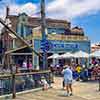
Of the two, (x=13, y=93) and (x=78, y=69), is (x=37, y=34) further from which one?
(x=13, y=93)

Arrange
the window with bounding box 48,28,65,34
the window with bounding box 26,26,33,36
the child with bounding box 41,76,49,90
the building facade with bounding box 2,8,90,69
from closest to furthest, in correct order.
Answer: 1. the child with bounding box 41,76,49,90
2. the building facade with bounding box 2,8,90,69
3. the window with bounding box 26,26,33,36
4. the window with bounding box 48,28,65,34


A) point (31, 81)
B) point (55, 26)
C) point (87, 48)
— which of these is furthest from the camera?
point (55, 26)

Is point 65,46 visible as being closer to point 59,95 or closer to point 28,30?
point 28,30

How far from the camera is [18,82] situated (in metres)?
18.6

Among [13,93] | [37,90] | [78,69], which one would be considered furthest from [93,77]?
[13,93]

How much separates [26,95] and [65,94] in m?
2.02

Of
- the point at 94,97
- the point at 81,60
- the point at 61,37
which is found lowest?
the point at 94,97

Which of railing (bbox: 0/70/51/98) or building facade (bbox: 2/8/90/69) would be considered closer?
railing (bbox: 0/70/51/98)

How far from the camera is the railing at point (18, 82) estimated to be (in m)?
17.8

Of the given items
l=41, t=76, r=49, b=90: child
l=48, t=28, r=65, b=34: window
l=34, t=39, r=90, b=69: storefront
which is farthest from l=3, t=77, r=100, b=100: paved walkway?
l=48, t=28, r=65, b=34: window

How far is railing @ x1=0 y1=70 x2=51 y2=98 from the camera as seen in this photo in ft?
58.2

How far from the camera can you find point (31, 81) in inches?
784

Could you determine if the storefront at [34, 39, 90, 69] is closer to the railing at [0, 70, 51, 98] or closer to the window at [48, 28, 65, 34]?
the window at [48, 28, 65, 34]

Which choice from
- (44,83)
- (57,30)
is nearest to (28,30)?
(57,30)
